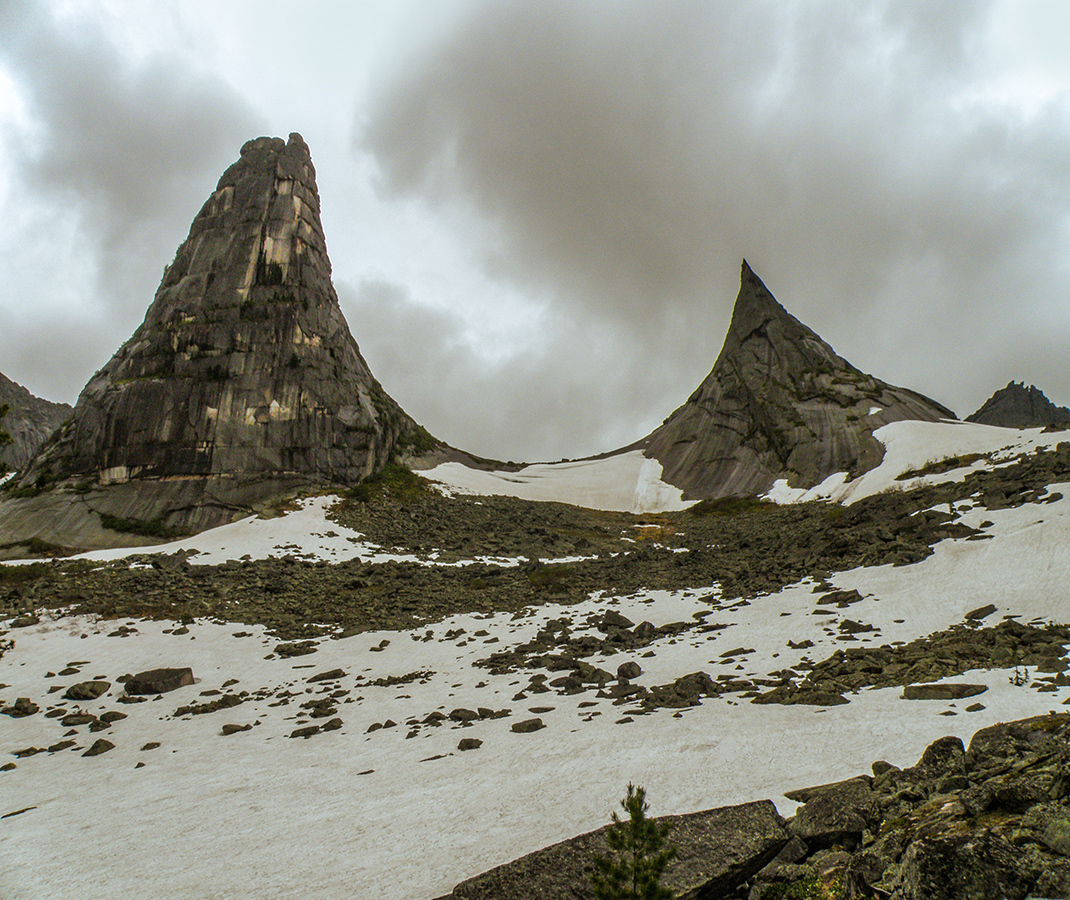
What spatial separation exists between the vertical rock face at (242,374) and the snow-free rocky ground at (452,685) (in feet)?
55.6

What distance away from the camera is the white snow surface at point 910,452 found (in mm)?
47344

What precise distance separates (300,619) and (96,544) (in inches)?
1092

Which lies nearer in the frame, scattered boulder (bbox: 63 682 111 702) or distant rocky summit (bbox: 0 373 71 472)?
scattered boulder (bbox: 63 682 111 702)

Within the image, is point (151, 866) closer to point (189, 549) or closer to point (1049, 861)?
point (1049, 861)

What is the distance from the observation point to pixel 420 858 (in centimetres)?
715

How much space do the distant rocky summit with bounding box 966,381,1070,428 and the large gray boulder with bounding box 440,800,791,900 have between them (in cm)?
13935

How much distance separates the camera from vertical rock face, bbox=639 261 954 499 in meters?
71.1

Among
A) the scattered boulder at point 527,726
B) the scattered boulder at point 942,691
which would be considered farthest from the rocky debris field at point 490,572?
the scattered boulder at point 527,726

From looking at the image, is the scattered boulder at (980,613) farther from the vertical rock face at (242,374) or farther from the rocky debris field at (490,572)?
the vertical rock face at (242,374)

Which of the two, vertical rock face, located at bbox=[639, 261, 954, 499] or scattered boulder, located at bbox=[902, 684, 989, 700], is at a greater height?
vertical rock face, located at bbox=[639, 261, 954, 499]

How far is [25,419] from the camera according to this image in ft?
403

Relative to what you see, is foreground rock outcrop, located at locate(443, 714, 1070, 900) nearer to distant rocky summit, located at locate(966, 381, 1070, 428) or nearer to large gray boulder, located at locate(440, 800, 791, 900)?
large gray boulder, located at locate(440, 800, 791, 900)

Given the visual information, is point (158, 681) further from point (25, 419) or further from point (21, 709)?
point (25, 419)

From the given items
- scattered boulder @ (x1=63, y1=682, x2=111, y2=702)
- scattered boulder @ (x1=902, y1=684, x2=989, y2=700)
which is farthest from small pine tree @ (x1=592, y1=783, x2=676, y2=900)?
scattered boulder @ (x1=63, y1=682, x2=111, y2=702)
